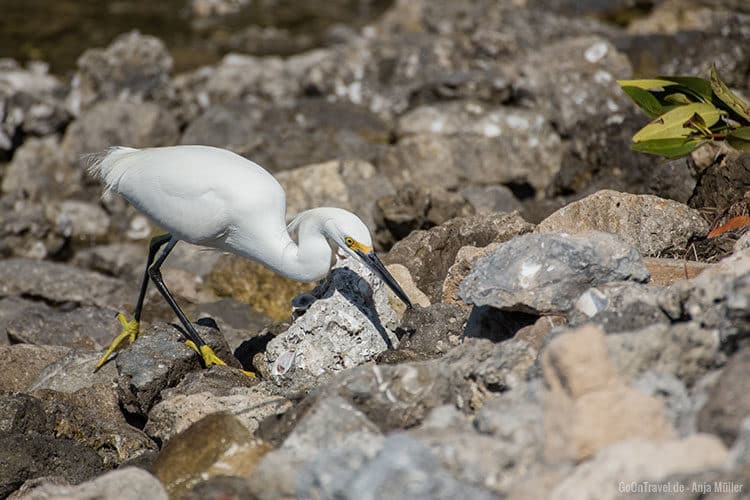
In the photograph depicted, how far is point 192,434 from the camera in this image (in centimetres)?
399

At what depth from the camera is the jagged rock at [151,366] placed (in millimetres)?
5035

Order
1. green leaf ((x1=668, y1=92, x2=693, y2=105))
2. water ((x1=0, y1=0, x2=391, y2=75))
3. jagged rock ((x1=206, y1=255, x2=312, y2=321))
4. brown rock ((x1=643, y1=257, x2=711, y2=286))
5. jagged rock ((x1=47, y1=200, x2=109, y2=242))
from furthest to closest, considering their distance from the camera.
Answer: water ((x1=0, y1=0, x2=391, y2=75)) → jagged rock ((x1=47, y1=200, x2=109, y2=242)) → jagged rock ((x1=206, y1=255, x2=312, y2=321)) → green leaf ((x1=668, y1=92, x2=693, y2=105)) → brown rock ((x1=643, y1=257, x2=711, y2=286))

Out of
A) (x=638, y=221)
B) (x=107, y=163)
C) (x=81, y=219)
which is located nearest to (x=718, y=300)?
(x=638, y=221)

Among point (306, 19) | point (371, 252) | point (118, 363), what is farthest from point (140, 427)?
point (306, 19)

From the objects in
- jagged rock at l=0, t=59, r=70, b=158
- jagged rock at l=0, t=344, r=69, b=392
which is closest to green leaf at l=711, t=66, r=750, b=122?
jagged rock at l=0, t=344, r=69, b=392

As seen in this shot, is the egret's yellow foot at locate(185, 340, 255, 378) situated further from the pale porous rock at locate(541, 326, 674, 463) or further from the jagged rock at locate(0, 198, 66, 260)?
the jagged rock at locate(0, 198, 66, 260)

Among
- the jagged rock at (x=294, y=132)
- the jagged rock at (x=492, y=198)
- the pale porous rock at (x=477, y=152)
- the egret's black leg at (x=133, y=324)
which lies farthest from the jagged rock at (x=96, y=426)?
the jagged rock at (x=294, y=132)

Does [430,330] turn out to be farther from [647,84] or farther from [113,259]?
[113,259]

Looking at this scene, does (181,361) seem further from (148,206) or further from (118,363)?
(148,206)

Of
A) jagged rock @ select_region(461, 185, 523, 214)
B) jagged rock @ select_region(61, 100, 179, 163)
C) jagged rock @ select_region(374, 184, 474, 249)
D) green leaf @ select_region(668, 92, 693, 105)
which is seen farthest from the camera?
jagged rock @ select_region(61, 100, 179, 163)

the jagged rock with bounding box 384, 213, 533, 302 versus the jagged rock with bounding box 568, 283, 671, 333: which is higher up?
the jagged rock with bounding box 568, 283, 671, 333

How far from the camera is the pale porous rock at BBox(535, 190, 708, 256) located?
5.20m

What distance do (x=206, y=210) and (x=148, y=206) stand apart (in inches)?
23.1

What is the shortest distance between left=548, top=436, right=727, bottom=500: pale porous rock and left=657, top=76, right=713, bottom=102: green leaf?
3.01m
